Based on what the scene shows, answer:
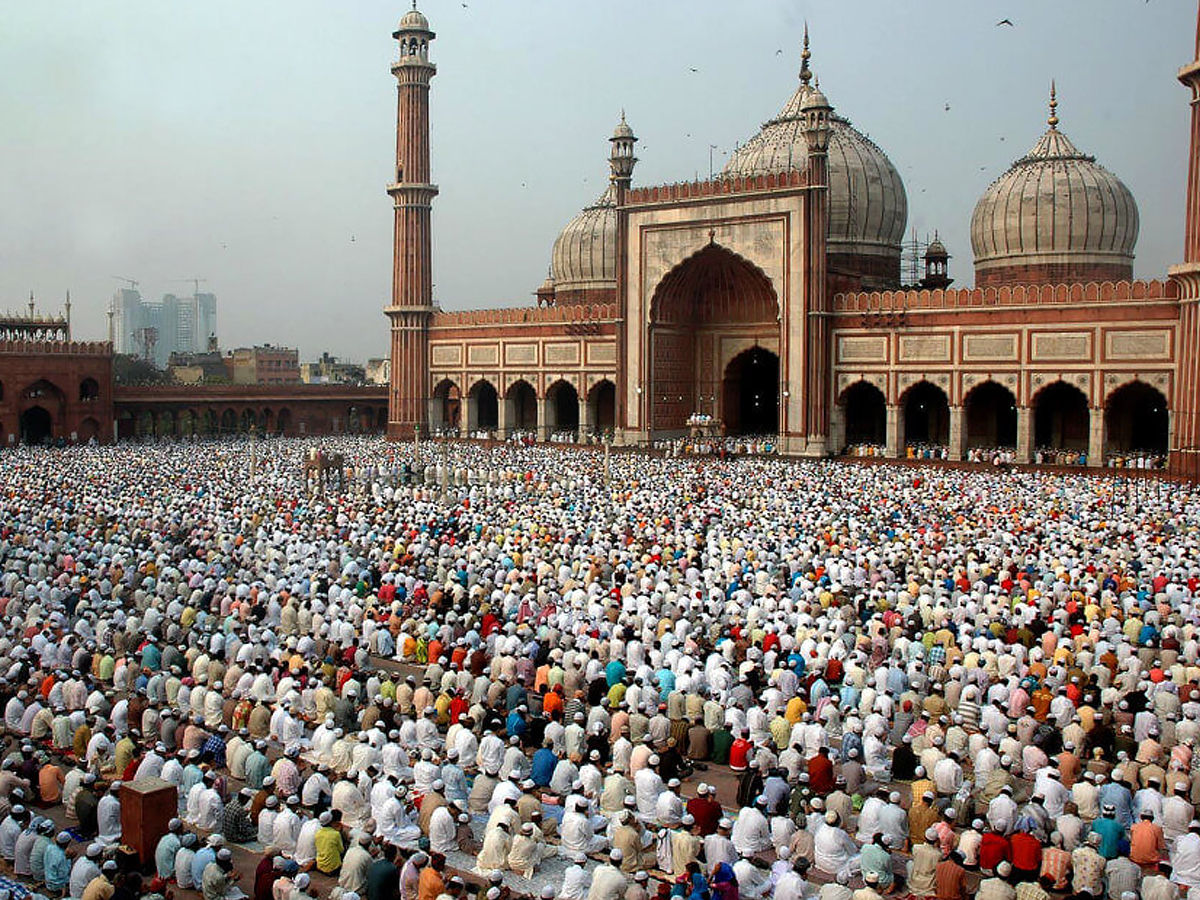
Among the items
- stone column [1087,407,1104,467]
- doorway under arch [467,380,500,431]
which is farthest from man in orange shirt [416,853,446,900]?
doorway under arch [467,380,500,431]

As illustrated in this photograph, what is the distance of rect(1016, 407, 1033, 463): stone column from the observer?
102 feet

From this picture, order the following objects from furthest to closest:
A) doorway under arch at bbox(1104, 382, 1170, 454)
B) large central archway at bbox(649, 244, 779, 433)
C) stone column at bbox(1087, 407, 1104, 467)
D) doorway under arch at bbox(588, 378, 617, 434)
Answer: doorway under arch at bbox(588, 378, 617, 434), large central archway at bbox(649, 244, 779, 433), doorway under arch at bbox(1104, 382, 1170, 454), stone column at bbox(1087, 407, 1104, 467)

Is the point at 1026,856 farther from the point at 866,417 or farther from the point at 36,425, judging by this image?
the point at 36,425

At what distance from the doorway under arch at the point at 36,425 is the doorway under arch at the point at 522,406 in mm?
16519

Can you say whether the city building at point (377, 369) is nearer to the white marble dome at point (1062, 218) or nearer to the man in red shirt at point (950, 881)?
the white marble dome at point (1062, 218)

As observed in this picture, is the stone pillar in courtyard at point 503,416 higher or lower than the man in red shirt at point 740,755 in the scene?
higher

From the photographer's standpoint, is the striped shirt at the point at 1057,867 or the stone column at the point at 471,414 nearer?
the striped shirt at the point at 1057,867

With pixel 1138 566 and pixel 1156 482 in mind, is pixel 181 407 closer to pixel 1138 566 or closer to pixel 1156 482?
pixel 1156 482

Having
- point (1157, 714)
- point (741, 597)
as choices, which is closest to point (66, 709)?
point (741, 597)

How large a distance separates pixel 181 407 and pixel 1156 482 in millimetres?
35790

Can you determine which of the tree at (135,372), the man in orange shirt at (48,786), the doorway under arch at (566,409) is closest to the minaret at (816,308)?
the doorway under arch at (566,409)

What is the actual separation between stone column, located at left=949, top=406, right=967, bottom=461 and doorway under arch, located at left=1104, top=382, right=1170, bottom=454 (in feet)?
12.5

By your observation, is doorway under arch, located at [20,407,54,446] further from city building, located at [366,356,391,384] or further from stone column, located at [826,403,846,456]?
city building, located at [366,356,391,384]

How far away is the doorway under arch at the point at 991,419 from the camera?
3478 centimetres
